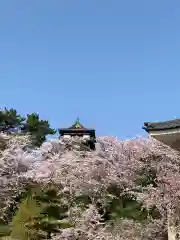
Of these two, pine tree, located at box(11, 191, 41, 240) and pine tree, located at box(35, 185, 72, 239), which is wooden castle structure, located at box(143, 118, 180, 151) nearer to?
pine tree, located at box(11, 191, 41, 240)

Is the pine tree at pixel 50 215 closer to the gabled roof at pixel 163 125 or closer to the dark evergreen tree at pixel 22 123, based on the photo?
the gabled roof at pixel 163 125

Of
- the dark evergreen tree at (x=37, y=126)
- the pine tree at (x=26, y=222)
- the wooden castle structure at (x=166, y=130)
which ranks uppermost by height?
the dark evergreen tree at (x=37, y=126)

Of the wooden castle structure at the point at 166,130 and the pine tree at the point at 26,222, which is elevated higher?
the wooden castle structure at the point at 166,130

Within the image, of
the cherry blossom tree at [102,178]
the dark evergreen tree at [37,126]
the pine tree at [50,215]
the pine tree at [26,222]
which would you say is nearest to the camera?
the pine tree at [26,222]

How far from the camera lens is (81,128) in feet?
101

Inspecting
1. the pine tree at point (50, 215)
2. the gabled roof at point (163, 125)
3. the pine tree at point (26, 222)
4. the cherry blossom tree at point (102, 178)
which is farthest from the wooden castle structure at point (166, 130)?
the pine tree at point (50, 215)

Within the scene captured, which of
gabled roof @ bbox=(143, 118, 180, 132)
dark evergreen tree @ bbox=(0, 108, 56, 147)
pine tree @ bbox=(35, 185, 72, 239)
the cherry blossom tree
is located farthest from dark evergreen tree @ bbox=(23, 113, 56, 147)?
gabled roof @ bbox=(143, 118, 180, 132)

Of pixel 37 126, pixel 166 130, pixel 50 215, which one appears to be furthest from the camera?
pixel 37 126

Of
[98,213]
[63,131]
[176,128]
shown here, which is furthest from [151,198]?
[63,131]

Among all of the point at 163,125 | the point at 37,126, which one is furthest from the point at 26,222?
the point at 37,126

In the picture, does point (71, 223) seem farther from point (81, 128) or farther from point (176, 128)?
point (81, 128)

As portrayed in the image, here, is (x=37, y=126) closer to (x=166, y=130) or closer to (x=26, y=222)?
(x=26, y=222)

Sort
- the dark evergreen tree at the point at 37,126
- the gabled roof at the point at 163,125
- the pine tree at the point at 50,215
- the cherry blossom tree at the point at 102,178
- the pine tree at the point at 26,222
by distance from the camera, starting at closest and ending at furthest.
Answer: the gabled roof at the point at 163,125
the pine tree at the point at 26,222
the pine tree at the point at 50,215
the cherry blossom tree at the point at 102,178
the dark evergreen tree at the point at 37,126

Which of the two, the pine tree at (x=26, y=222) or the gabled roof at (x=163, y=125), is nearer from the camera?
the gabled roof at (x=163, y=125)
